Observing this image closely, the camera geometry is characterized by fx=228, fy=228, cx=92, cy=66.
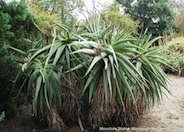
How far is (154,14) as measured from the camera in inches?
724

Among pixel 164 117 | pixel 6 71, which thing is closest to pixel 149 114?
pixel 164 117

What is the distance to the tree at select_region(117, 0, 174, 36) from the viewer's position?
18266 millimetres

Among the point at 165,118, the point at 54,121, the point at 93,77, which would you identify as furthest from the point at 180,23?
the point at 54,121

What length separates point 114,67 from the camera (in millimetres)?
2773

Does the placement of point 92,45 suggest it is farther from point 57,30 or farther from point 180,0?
point 180,0

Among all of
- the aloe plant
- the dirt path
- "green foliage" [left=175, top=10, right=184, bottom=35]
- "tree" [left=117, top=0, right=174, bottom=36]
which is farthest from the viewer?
"tree" [left=117, top=0, right=174, bottom=36]

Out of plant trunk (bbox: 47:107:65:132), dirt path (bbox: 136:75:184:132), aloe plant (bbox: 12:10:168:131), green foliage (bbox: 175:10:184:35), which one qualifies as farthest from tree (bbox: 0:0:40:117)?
green foliage (bbox: 175:10:184:35)

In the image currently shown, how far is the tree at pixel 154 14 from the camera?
18266 millimetres

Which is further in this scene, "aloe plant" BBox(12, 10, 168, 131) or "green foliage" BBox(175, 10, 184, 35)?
"green foliage" BBox(175, 10, 184, 35)

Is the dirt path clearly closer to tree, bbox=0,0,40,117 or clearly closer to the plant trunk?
the plant trunk

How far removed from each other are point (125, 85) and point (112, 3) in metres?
13.8

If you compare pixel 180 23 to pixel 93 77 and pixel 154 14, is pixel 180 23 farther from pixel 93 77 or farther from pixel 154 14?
pixel 93 77

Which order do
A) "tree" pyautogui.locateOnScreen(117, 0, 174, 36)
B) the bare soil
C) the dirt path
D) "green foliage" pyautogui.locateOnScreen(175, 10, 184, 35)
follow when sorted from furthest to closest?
1. "tree" pyautogui.locateOnScreen(117, 0, 174, 36)
2. "green foliage" pyautogui.locateOnScreen(175, 10, 184, 35)
3. the dirt path
4. the bare soil

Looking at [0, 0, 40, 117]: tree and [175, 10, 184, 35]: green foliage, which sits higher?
[175, 10, 184, 35]: green foliage
